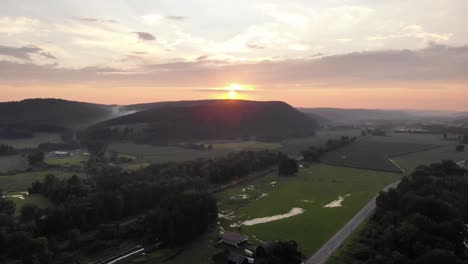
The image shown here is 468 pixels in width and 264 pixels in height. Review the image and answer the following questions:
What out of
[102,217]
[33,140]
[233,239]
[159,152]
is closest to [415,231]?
[233,239]

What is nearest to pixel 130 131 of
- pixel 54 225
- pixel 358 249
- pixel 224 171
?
pixel 224 171

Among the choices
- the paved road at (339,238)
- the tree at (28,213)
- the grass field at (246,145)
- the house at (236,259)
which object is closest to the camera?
the house at (236,259)

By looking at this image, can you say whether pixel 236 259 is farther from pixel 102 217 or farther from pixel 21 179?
pixel 21 179

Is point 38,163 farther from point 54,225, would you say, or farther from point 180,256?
point 180,256

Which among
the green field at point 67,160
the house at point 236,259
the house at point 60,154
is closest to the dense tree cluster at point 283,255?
the house at point 236,259

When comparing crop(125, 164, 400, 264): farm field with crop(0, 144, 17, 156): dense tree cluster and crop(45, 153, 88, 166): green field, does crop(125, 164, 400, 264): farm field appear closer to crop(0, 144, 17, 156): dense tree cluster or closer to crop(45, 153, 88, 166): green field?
crop(45, 153, 88, 166): green field

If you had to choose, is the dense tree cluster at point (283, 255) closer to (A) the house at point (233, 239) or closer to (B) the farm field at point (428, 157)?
(A) the house at point (233, 239)
